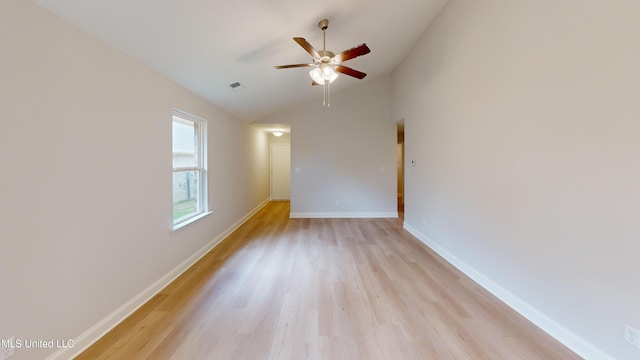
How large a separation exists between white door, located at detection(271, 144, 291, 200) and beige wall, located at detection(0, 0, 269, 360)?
610 centimetres

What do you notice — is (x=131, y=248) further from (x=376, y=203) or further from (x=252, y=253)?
(x=376, y=203)

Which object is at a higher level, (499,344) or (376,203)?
(376,203)

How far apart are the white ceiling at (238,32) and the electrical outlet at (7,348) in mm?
1889

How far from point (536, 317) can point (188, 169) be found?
4026 millimetres

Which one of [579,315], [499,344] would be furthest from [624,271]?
[499,344]

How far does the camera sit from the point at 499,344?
1847 millimetres

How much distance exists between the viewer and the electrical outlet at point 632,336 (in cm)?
145

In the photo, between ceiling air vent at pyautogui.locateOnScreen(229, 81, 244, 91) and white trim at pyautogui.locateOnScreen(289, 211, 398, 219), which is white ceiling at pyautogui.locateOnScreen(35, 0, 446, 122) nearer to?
ceiling air vent at pyautogui.locateOnScreen(229, 81, 244, 91)

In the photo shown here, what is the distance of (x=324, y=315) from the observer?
7.27 feet

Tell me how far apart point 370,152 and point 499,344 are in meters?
4.77

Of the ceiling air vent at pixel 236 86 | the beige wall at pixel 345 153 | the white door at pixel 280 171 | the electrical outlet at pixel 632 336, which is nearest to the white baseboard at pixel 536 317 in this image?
the electrical outlet at pixel 632 336

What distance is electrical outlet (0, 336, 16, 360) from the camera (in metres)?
1.33

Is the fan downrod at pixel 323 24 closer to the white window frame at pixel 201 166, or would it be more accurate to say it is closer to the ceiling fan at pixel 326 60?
the ceiling fan at pixel 326 60

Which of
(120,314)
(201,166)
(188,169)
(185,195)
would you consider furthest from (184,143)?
(120,314)
